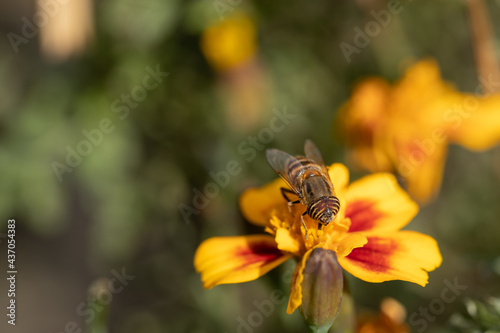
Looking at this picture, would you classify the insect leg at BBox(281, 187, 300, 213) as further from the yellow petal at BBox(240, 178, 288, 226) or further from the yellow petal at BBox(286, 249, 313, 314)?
the yellow petal at BBox(286, 249, 313, 314)

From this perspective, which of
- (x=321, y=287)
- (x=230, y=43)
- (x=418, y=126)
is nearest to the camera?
(x=321, y=287)

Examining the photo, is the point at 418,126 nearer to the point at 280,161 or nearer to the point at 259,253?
the point at 280,161

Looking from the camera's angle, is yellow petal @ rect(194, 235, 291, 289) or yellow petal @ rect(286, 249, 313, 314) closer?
yellow petal @ rect(286, 249, 313, 314)

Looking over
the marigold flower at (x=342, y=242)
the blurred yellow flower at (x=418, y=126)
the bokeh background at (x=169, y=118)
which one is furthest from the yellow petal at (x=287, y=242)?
the bokeh background at (x=169, y=118)

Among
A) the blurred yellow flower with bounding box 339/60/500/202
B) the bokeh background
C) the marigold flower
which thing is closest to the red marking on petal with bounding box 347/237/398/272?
the marigold flower

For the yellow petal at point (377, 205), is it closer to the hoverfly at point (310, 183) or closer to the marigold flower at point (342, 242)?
the marigold flower at point (342, 242)

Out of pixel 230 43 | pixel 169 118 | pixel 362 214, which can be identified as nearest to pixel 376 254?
pixel 362 214

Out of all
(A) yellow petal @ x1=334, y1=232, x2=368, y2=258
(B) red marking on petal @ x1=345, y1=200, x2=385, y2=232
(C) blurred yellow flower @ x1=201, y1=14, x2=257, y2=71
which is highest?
(C) blurred yellow flower @ x1=201, y1=14, x2=257, y2=71

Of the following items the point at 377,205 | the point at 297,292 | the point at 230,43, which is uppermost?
the point at 230,43

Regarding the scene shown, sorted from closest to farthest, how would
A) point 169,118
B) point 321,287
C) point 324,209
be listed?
point 321,287, point 324,209, point 169,118
